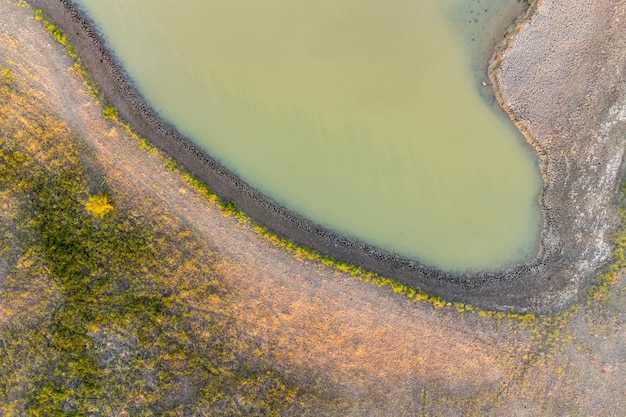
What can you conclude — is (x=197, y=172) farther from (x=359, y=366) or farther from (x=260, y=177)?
(x=359, y=366)

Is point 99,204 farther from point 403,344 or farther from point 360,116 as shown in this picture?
point 403,344

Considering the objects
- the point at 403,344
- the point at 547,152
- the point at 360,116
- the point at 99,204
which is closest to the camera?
the point at 99,204

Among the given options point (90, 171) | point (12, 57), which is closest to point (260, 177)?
point (90, 171)

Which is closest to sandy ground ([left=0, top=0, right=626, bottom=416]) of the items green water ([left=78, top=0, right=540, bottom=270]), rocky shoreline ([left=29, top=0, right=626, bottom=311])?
rocky shoreline ([left=29, top=0, right=626, bottom=311])

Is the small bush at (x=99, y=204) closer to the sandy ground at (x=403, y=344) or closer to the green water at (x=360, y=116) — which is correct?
the sandy ground at (x=403, y=344)

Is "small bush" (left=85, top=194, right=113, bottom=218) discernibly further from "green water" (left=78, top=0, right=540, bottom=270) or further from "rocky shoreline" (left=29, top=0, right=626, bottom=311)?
"green water" (left=78, top=0, right=540, bottom=270)

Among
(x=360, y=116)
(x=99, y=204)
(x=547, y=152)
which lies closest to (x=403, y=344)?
(x=360, y=116)
